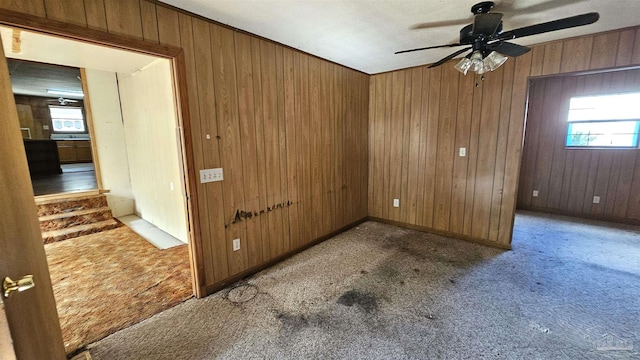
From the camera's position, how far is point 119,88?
4699 mm

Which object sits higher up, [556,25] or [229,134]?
[556,25]

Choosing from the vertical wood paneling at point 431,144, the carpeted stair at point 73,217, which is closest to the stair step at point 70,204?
the carpeted stair at point 73,217

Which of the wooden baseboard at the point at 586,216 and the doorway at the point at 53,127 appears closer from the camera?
the wooden baseboard at the point at 586,216

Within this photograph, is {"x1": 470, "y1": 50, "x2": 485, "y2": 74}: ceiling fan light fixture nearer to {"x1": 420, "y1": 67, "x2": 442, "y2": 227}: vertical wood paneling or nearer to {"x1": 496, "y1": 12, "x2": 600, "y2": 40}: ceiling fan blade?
{"x1": 496, "y1": 12, "x2": 600, "y2": 40}: ceiling fan blade

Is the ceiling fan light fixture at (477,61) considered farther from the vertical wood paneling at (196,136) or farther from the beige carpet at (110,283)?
the beige carpet at (110,283)

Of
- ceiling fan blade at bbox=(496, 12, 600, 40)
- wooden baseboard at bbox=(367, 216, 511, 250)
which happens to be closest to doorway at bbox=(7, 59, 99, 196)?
wooden baseboard at bbox=(367, 216, 511, 250)

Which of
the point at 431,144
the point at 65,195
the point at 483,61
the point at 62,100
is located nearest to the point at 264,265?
the point at 431,144

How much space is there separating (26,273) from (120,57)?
3.33m

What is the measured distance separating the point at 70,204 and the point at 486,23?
611 cm

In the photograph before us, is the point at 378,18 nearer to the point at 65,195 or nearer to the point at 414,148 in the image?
the point at 414,148

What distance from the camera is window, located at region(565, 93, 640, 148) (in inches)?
156

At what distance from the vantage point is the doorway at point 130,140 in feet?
9.84

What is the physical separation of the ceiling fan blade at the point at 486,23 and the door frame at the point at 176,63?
2.24 meters

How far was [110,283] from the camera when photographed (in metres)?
2.67
